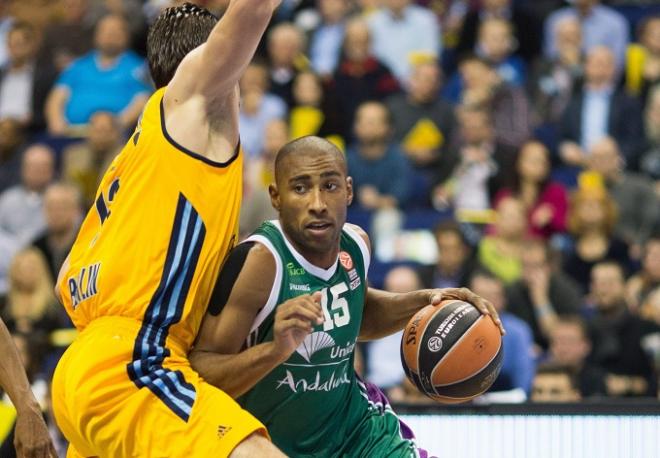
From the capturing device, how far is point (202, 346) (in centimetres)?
468

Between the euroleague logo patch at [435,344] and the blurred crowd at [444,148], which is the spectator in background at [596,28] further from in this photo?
the euroleague logo patch at [435,344]

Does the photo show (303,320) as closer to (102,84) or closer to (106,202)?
(106,202)

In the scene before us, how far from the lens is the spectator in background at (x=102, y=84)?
12586 millimetres

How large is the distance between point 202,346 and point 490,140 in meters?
7.23

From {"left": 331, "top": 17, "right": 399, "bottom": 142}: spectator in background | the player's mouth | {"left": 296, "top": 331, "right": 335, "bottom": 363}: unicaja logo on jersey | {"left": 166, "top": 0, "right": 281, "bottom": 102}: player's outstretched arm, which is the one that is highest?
{"left": 166, "top": 0, "right": 281, "bottom": 102}: player's outstretched arm

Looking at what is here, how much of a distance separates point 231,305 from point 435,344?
2.87ft

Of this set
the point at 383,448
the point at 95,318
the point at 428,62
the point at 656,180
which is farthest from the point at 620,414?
the point at 428,62

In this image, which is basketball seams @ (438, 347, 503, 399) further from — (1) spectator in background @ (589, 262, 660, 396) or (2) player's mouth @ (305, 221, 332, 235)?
(1) spectator in background @ (589, 262, 660, 396)

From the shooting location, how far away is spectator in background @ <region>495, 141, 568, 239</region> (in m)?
10.8

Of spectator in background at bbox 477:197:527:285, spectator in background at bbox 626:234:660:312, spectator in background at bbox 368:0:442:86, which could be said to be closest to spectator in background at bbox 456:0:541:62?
spectator in background at bbox 368:0:442:86

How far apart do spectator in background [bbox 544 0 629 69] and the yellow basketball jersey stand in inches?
336

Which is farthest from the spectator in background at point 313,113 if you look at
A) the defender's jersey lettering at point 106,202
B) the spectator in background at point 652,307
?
the defender's jersey lettering at point 106,202

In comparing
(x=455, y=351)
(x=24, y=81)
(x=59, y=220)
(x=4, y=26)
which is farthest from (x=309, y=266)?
(x=4, y=26)

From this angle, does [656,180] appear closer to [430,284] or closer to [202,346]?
[430,284]
